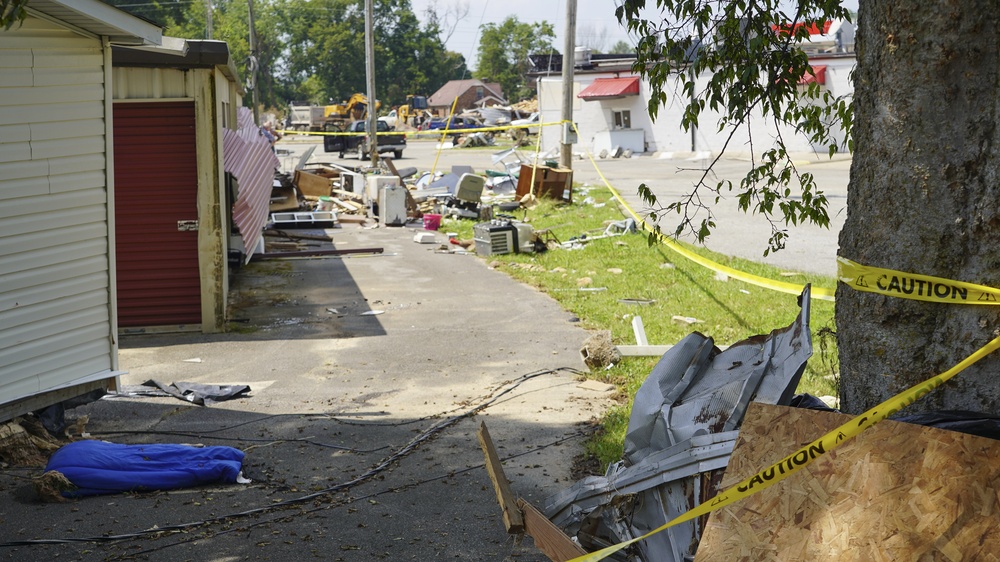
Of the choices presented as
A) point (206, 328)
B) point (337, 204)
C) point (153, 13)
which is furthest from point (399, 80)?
point (206, 328)

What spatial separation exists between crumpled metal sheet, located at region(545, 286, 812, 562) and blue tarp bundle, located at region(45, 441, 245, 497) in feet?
8.21

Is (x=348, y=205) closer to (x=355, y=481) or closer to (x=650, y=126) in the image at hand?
(x=355, y=481)

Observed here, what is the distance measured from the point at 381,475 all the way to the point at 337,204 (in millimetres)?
18316

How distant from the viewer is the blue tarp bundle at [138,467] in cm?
600

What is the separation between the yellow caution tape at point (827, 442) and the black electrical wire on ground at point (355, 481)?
9.68 ft

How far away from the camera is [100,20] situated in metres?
7.06

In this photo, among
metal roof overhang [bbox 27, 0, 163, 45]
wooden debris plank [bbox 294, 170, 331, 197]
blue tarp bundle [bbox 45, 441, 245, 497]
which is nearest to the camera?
blue tarp bundle [bbox 45, 441, 245, 497]

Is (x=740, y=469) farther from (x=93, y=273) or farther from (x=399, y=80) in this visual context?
(x=399, y=80)

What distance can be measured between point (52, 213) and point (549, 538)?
193 inches

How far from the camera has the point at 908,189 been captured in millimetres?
3826

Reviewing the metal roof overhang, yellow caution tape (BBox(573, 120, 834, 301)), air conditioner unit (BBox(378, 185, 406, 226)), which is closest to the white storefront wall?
air conditioner unit (BBox(378, 185, 406, 226))

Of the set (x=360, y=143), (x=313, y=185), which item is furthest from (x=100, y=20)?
(x=360, y=143)

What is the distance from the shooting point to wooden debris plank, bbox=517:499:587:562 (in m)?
4.14

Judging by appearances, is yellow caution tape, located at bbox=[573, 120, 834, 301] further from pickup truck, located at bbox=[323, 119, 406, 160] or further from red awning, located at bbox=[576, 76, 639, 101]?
pickup truck, located at bbox=[323, 119, 406, 160]
